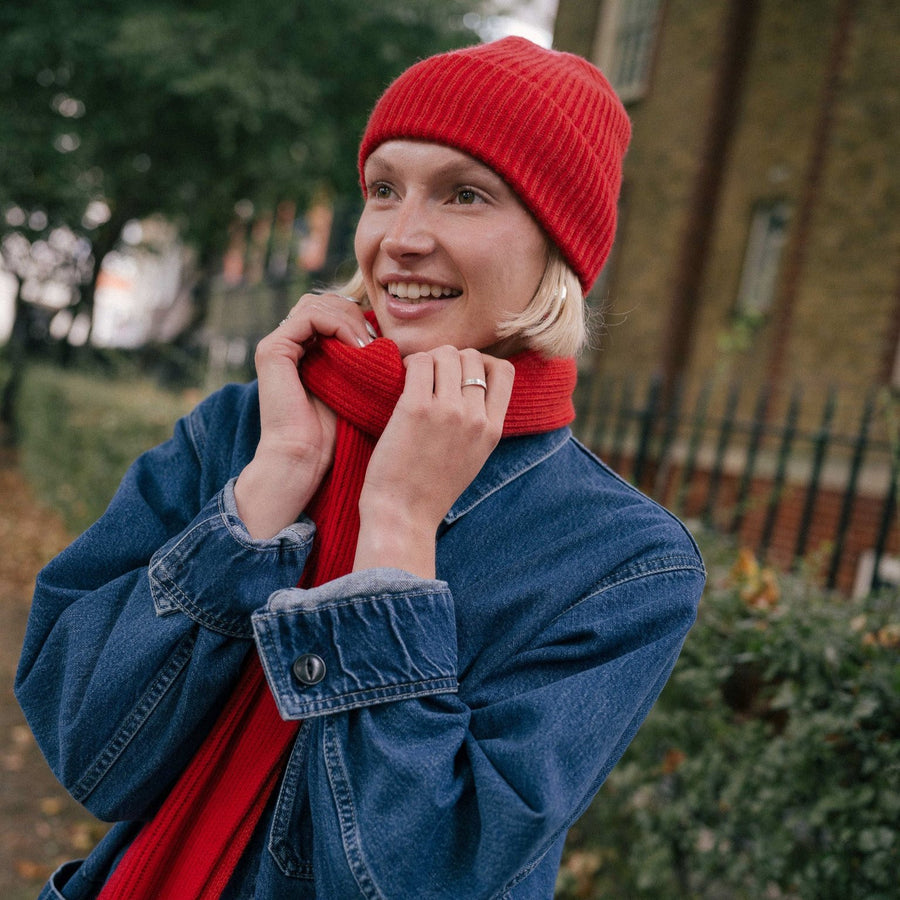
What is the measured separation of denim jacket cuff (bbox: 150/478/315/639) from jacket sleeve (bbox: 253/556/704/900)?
0.23 ft

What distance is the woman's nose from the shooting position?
141 centimetres

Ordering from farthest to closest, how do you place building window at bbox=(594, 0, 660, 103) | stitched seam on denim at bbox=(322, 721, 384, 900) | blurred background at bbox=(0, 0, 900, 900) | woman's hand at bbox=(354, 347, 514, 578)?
building window at bbox=(594, 0, 660, 103), blurred background at bbox=(0, 0, 900, 900), woman's hand at bbox=(354, 347, 514, 578), stitched seam on denim at bbox=(322, 721, 384, 900)

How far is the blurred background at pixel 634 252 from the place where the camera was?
3692mm

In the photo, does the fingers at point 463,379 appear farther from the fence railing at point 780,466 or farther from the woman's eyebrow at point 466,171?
the fence railing at point 780,466

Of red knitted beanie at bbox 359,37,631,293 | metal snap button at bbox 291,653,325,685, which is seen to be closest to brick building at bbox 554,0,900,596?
red knitted beanie at bbox 359,37,631,293

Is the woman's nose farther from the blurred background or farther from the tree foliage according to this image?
the tree foliage

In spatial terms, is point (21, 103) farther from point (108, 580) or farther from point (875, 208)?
point (108, 580)

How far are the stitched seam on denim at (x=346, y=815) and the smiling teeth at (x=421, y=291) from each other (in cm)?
69

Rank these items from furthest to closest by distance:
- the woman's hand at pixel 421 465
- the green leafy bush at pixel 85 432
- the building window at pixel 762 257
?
the building window at pixel 762 257
the green leafy bush at pixel 85 432
the woman's hand at pixel 421 465

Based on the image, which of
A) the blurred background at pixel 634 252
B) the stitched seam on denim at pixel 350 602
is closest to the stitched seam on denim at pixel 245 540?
the stitched seam on denim at pixel 350 602

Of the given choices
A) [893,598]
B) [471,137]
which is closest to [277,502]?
[471,137]

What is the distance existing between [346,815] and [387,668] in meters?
0.19

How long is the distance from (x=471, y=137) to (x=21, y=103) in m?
10.9

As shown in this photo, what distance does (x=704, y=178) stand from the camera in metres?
10.5
